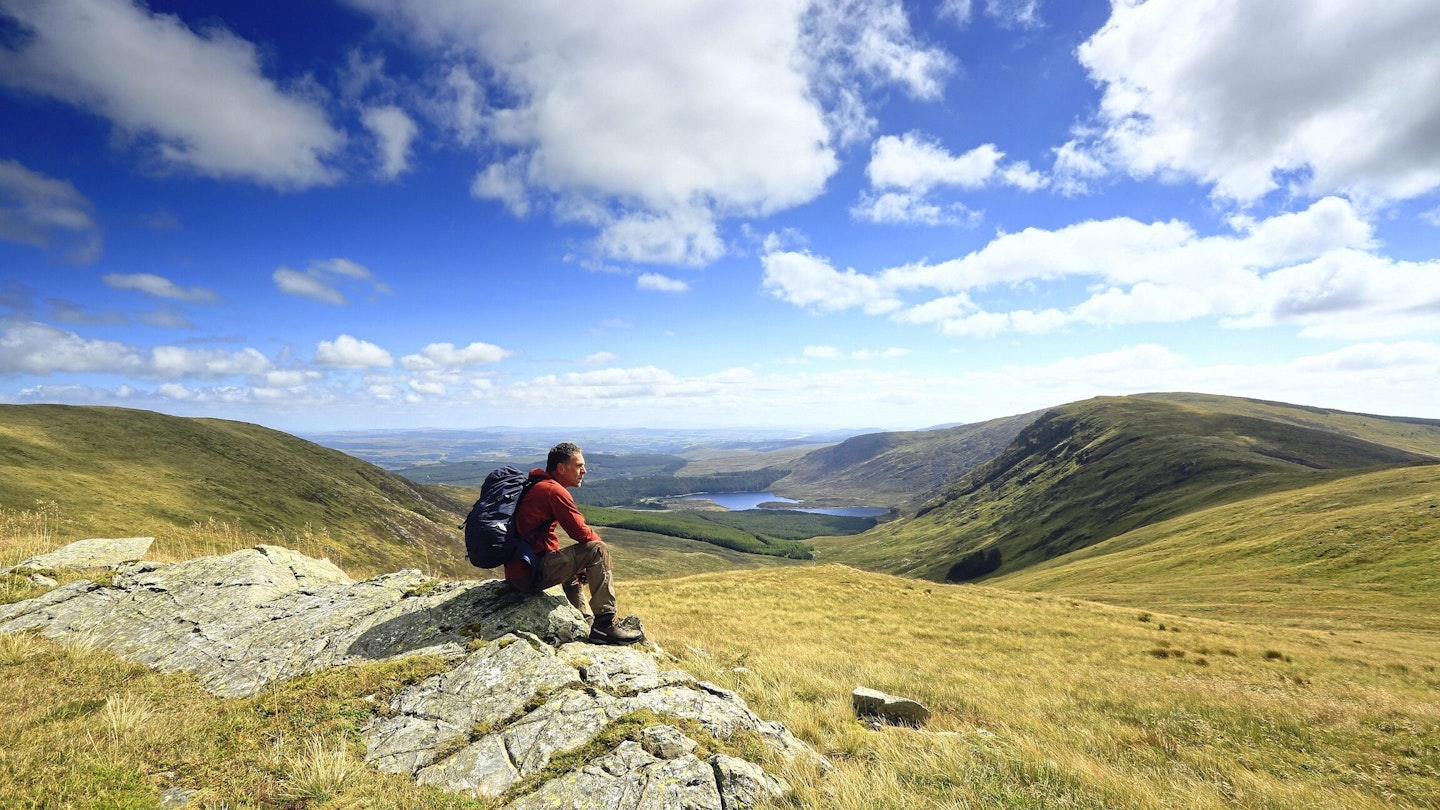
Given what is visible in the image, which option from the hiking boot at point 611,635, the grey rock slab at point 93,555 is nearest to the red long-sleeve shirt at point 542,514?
the hiking boot at point 611,635

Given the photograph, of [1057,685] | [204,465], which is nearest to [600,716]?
[1057,685]

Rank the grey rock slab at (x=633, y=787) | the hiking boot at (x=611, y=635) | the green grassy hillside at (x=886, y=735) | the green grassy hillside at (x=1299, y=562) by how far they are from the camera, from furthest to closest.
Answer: the green grassy hillside at (x=1299, y=562), the hiking boot at (x=611, y=635), the grey rock slab at (x=633, y=787), the green grassy hillside at (x=886, y=735)

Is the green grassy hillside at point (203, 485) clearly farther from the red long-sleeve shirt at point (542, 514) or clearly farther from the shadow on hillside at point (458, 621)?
the red long-sleeve shirt at point (542, 514)

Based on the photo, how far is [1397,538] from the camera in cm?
5172

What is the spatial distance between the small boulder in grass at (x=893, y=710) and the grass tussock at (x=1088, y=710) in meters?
0.36

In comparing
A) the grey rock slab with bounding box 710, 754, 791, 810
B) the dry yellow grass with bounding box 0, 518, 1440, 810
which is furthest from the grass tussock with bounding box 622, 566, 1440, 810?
the grey rock slab with bounding box 710, 754, 791, 810

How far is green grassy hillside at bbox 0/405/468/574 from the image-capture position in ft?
206

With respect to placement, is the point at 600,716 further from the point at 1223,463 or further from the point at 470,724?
the point at 1223,463

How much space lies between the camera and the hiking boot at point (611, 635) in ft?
35.1

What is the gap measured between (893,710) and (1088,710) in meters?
6.38

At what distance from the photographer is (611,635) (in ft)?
35.4

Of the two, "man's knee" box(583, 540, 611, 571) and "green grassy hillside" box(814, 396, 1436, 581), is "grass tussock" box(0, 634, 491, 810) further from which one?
"green grassy hillside" box(814, 396, 1436, 581)

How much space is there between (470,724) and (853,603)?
106 feet

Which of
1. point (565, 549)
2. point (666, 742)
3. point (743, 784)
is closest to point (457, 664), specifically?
point (565, 549)
